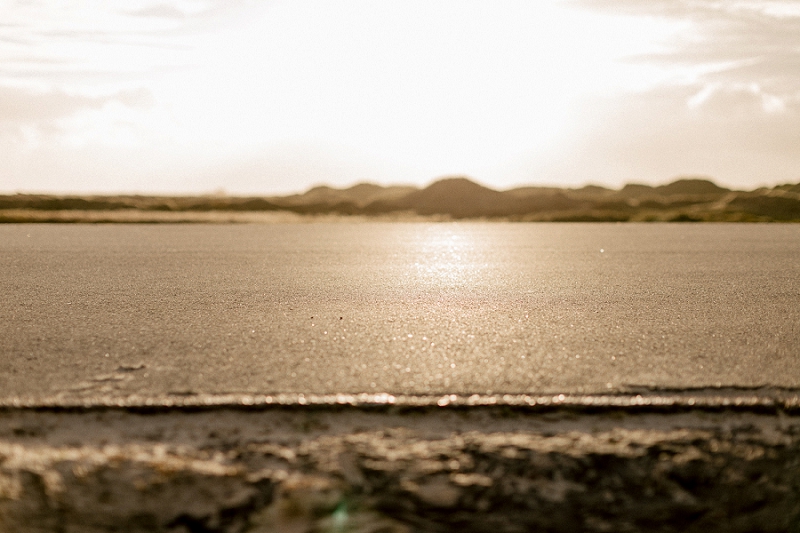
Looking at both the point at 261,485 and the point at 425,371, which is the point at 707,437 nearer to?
the point at 425,371

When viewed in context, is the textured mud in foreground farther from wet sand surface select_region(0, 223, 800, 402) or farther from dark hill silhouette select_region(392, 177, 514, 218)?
dark hill silhouette select_region(392, 177, 514, 218)

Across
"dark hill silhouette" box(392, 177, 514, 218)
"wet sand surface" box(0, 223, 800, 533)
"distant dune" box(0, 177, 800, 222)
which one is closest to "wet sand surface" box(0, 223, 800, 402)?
"wet sand surface" box(0, 223, 800, 533)

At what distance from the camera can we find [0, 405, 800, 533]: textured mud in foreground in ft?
8.04

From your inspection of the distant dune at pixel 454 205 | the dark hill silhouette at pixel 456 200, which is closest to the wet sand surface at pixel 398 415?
the distant dune at pixel 454 205

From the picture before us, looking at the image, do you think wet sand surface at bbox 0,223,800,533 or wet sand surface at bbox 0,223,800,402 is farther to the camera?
wet sand surface at bbox 0,223,800,402

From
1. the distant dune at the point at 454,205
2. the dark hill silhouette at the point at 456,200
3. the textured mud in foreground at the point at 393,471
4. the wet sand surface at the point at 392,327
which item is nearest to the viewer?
the textured mud in foreground at the point at 393,471

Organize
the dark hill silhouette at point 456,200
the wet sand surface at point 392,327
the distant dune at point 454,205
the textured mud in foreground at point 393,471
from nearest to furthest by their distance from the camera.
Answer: the textured mud in foreground at point 393,471, the wet sand surface at point 392,327, the distant dune at point 454,205, the dark hill silhouette at point 456,200

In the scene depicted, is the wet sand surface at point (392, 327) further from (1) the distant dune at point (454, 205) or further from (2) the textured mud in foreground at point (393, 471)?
(1) the distant dune at point (454, 205)

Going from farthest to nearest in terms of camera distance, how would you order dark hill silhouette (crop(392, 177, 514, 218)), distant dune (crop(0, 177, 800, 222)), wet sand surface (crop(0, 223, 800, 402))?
dark hill silhouette (crop(392, 177, 514, 218)) → distant dune (crop(0, 177, 800, 222)) → wet sand surface (crop(0, 223, 800, 402))

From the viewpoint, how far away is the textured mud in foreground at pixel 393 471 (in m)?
2.45

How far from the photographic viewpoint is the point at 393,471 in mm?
2650

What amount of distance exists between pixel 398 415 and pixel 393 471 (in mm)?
537

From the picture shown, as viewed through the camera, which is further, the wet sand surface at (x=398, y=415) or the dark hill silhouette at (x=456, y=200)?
the dark hill silhouette at (x=456, y=200)

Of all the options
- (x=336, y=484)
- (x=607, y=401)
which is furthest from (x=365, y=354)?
(x=336, y=484)
